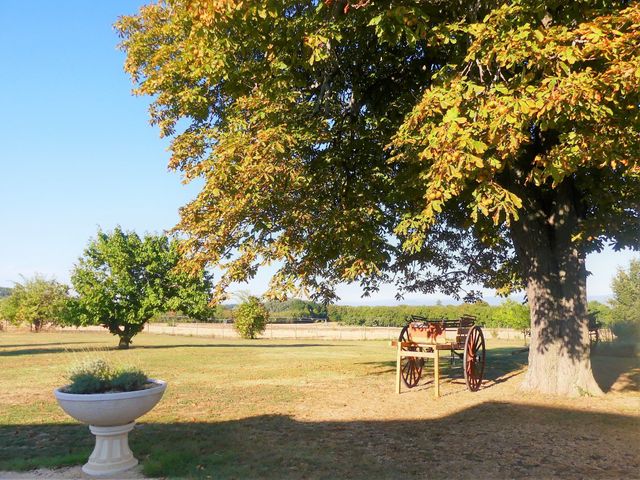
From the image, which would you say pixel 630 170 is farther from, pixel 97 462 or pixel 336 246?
pixel 97 462

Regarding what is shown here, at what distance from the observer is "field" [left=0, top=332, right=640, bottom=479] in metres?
5.98

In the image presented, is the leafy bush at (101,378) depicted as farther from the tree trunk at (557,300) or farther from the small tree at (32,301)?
the small tree at (32,301)

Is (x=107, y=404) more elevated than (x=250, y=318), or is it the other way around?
(x=250, y=318)

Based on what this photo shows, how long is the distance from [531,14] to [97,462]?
27.2 ft

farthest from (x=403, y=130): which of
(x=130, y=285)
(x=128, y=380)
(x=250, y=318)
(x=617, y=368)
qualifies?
(x=250, y=318)

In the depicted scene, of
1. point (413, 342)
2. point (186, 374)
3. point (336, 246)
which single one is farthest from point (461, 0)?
point (186, 374)

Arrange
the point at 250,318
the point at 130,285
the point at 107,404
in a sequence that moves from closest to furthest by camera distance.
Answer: the point at 107,404 → the point at 130,285 → the point at 250,318

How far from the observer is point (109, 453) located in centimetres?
596

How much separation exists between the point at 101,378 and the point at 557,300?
8673mm

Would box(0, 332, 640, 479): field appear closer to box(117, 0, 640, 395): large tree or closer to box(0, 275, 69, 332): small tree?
box(117, 0, 640, 395): large tree

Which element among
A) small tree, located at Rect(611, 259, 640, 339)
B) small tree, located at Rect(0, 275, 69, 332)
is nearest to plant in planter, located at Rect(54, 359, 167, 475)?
small tree, located at Rect(611, 259, 640, 339)

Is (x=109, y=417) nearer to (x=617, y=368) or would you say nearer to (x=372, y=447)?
(x=372, y=447)

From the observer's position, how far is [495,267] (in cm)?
1539

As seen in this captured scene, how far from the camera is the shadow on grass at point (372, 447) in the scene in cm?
584
